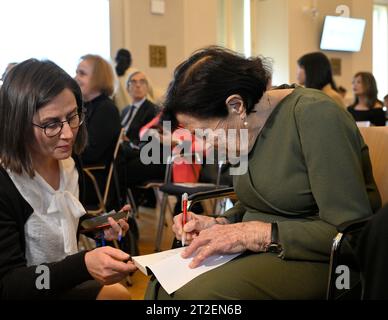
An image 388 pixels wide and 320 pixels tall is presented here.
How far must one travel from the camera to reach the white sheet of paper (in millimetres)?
1212

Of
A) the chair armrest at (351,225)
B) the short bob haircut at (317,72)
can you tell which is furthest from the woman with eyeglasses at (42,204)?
the short bob haircut at (317,72)

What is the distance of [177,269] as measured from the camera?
1250 mm

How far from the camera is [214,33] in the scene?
6.09 metres

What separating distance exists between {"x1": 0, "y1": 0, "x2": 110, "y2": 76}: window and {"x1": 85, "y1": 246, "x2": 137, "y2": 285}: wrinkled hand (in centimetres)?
388

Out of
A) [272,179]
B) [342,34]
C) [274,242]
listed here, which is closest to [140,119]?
[272,179]

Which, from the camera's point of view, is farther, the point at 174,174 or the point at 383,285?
the point at 174,174

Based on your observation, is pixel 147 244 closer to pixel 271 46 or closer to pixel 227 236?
pixel 227 236

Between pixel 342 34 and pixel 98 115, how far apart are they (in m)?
5.07

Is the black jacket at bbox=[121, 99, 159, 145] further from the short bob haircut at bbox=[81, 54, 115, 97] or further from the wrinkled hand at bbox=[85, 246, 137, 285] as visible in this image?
the wrinkled hand at bbox=[85, 246, 137, 285]

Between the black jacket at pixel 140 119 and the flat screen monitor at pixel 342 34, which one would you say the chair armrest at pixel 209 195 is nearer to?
the black jacket at pixel 140 119

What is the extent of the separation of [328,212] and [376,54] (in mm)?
8001

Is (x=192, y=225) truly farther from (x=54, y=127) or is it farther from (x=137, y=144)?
(x=137, y=144)
